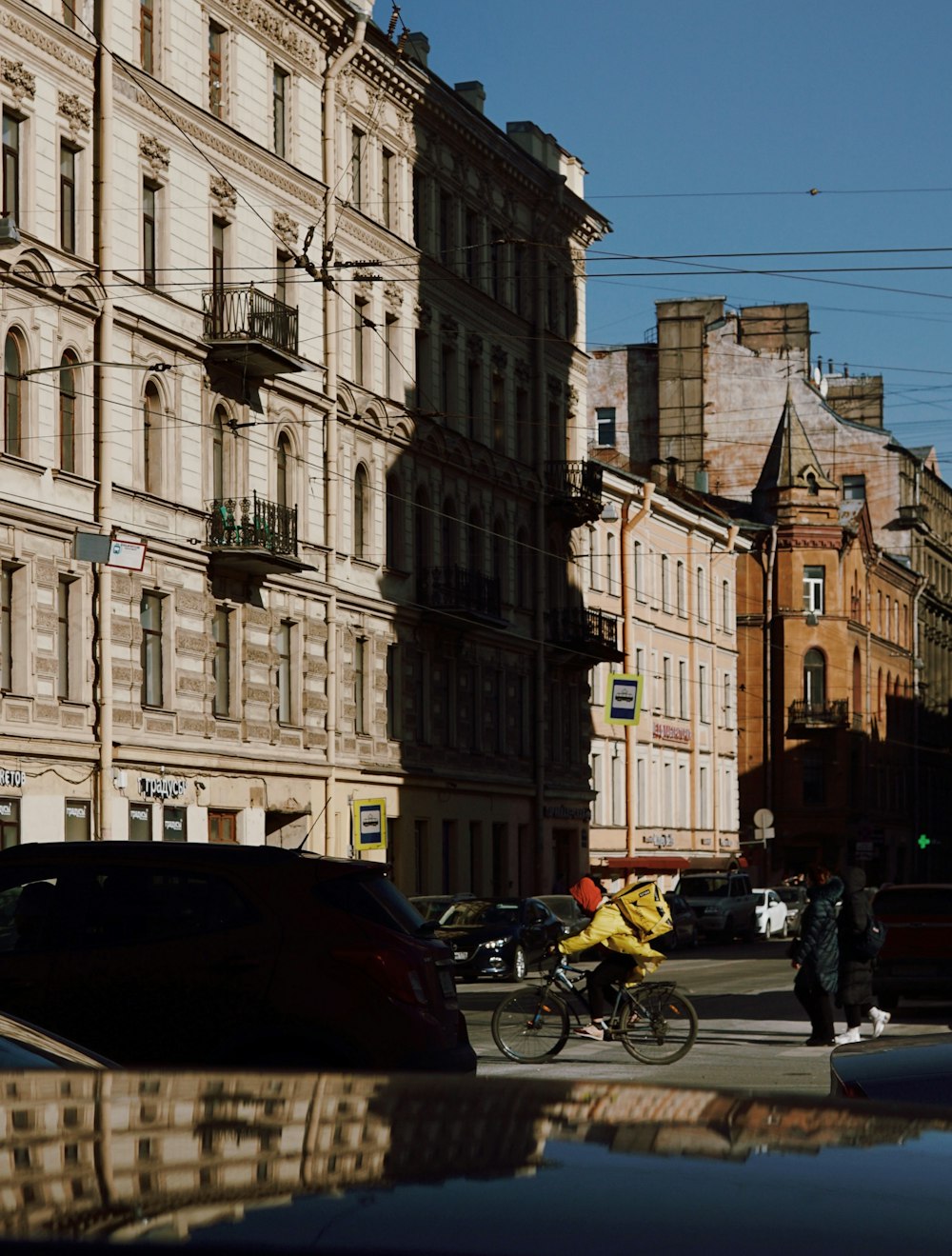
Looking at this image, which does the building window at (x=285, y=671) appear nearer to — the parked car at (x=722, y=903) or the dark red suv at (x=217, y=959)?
the parked car at (x=722, y=903)

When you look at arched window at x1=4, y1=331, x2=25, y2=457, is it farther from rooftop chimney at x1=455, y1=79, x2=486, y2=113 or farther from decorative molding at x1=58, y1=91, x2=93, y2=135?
rooftop chimney at x1=455, y1=79, x2=486, y2=113

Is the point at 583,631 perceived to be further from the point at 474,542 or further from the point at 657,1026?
the point at 657,1026

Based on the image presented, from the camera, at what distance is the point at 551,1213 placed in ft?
6.97

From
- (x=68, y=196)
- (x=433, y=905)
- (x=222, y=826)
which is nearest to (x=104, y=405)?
(x=68, y=196)

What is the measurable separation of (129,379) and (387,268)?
39.4ft

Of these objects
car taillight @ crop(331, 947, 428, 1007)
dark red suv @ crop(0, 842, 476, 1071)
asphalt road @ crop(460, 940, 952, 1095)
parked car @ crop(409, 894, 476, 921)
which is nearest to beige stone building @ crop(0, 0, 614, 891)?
parked car @ crop(409, 894, 476, 921)

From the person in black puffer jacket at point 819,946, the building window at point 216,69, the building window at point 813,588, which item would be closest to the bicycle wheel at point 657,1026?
the person in black puffer jacket at point 819,946

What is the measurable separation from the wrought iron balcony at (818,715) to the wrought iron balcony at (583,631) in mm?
26994

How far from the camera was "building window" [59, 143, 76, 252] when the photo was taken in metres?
35.4

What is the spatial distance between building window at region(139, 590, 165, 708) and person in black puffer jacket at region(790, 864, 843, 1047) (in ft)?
61.0

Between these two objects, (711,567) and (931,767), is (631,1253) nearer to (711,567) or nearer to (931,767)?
(711,567)

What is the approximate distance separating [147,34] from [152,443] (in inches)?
281

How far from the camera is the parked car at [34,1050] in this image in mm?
5816

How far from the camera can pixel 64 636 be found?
3491cm
